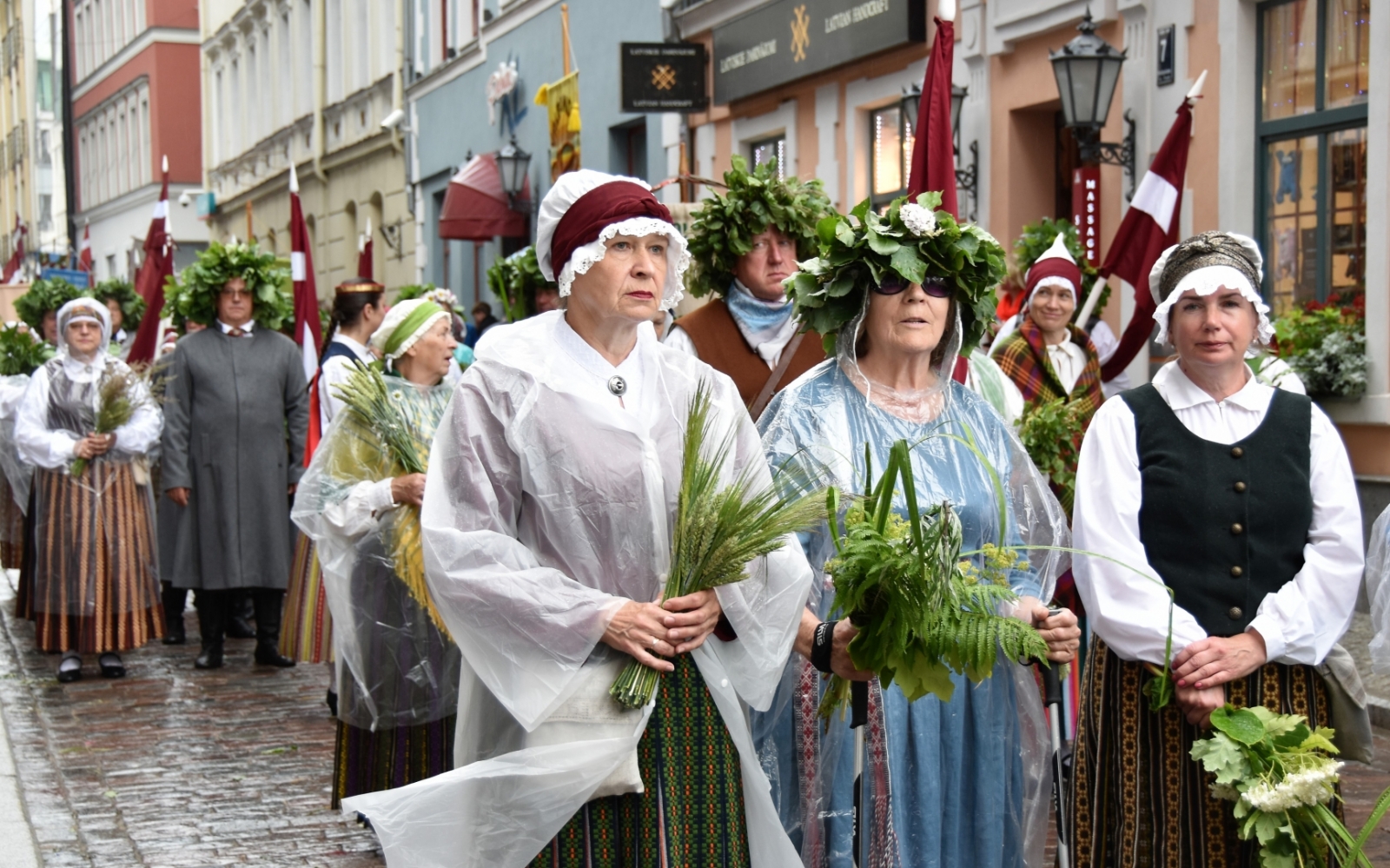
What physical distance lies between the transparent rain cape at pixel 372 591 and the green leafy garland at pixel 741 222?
111 cm

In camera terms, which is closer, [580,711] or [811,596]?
[580,711]

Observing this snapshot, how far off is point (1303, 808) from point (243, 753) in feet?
15.9

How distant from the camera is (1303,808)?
3.58 meters

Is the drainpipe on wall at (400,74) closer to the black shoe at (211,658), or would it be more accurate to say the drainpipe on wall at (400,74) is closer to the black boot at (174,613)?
the black boot at (174,613)

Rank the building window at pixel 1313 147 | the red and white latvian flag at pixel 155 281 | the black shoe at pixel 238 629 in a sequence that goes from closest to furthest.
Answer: the building window at pixel 1313 147
the black shoe at pixel 238 629
the red and white latvian flag at pixel 155 281

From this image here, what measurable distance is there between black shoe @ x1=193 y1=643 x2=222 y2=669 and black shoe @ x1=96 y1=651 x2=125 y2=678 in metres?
0.40

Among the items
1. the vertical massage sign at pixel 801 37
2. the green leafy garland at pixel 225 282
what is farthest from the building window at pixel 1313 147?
the green leafy garland at pixel 225 282

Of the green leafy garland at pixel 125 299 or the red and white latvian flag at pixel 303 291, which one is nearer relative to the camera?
the red and white latvian flag at pixel 303 291

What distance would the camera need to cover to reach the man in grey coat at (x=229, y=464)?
930 centimetres

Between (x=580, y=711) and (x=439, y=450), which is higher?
(x=439, y=450)

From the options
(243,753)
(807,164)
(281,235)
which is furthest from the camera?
(281,235)

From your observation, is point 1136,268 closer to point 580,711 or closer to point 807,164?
point 580,711

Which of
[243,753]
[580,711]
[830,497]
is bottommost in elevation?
[243,753]

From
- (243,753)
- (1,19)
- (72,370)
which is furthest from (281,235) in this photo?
(1,19)
